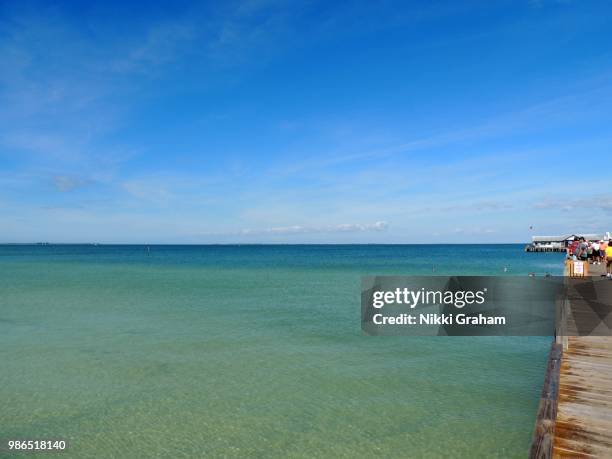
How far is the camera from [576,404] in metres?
7.24

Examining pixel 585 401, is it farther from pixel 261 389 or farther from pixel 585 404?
pixel 261 389

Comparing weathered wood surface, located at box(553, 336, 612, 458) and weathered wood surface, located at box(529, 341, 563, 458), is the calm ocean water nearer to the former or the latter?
weathered wood surface, located at box(529, 341, 563, 458)

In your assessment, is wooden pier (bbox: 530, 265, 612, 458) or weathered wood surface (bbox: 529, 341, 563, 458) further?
wooden pier (bbox: 530, 265, 612, 458)

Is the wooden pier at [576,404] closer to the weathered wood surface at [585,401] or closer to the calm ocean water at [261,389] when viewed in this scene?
the weathered wood surface at [585,401]

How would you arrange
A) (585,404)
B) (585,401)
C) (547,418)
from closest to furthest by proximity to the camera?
(547,418), (585,404), (585,401)

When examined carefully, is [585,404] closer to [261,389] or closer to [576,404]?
[576,404]

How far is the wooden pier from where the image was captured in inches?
229

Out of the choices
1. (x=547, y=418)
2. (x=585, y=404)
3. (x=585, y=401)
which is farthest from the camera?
(x=585, y=401)

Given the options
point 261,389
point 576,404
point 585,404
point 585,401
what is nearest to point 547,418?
point 576,404

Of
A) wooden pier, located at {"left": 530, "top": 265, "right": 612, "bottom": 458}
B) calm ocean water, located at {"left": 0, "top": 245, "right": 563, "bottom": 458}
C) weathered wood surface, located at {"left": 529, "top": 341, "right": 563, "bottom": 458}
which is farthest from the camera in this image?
calm ocean water, located at {"left": 0, "top": 245, "right": 563, "bottom": 458}

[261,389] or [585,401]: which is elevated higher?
[585,401]

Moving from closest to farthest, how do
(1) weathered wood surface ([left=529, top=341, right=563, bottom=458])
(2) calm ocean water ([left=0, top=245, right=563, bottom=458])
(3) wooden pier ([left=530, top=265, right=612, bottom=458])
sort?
(1) weathered wood surface ([left=529, top=341, right=563, bottom=458]) < (3) wooden pier ([left=530, top=265, right=612, bottom=458]) < (2) calm ocean water ([left=0, top=245, right=563, bottom=458])

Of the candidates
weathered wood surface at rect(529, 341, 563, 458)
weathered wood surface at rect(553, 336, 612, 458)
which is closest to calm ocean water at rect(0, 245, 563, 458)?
weathered wood surface at rect(529, 341, 563, 458)

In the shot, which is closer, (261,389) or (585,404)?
(585,404)
